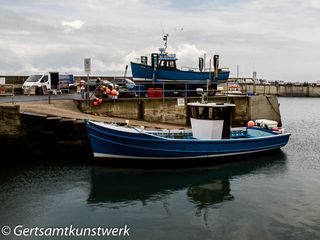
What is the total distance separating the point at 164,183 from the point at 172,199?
73.8 inches

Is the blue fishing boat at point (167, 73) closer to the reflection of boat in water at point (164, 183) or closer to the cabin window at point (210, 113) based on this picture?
the cabin window at point (210, 113)

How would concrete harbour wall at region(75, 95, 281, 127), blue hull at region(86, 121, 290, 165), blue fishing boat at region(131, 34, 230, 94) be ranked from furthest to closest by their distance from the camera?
blue fishing boat at region(131, 34, 230, 94) → concrete harbour wall at region(75, 95, 281, 127) → blue hull at region(86, 121, 290, 165)

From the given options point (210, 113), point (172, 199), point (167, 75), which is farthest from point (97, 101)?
point (172, 199)

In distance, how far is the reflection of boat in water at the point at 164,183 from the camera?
1438cm

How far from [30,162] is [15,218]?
6805 millimetres

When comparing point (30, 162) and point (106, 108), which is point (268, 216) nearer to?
point (30, 162)

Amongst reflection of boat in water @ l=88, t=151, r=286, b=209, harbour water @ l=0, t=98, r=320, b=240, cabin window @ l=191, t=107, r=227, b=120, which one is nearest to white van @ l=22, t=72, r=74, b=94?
harbour water @ l=0, t=98, r=320, b=240

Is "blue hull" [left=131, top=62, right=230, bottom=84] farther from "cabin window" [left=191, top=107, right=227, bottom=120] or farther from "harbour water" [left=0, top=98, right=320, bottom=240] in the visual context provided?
"harbour water" [left=0, top=98, right=320, bottom=240]

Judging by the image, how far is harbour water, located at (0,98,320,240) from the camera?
11.6 meters

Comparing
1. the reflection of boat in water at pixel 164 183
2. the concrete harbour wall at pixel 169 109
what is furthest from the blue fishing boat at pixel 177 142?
→ the concrete harbour wall at pixel 169 109

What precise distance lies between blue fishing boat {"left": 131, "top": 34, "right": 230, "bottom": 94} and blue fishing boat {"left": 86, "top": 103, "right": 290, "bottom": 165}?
9985mm

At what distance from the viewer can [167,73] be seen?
30.0 m

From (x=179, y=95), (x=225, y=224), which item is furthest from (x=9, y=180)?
(x=179, y=95)

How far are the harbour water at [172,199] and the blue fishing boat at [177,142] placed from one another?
0.69 meters
